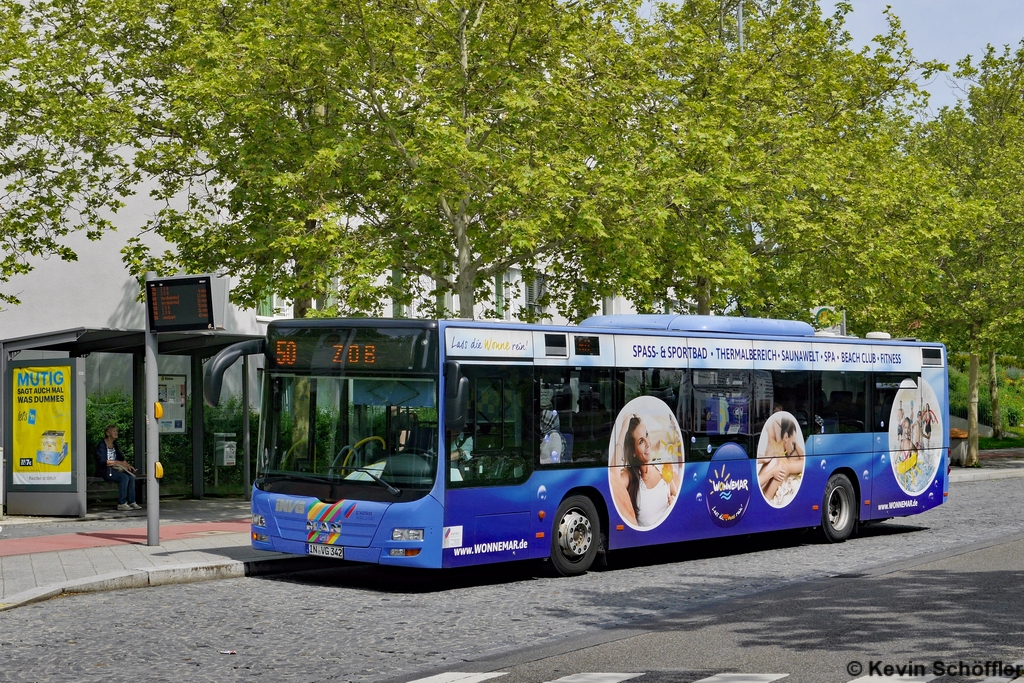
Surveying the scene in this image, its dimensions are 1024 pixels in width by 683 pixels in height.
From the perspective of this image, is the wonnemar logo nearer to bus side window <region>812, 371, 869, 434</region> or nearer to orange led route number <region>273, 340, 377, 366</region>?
bus side window <region>812, 371, 869, 434</region>

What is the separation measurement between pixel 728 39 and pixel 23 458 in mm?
17861

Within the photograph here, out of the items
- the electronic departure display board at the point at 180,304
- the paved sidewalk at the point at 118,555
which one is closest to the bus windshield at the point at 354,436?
the paved sidewalk at the point at 118,555

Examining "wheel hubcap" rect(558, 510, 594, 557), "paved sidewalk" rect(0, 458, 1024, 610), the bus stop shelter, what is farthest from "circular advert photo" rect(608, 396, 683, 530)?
the bus stop shelter

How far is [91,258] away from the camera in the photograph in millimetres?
28578

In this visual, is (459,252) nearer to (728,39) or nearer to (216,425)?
(216,425)

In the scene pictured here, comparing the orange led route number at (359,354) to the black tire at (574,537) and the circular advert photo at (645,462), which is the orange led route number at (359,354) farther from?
the circular advert photo at (645,462)

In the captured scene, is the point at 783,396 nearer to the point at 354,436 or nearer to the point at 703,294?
the point at 354,436

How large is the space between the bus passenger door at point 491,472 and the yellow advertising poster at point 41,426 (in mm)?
8671

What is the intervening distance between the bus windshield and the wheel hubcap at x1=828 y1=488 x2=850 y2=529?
286 inches

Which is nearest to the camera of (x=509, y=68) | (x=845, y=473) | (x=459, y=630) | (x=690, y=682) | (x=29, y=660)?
(x=690, y=682)

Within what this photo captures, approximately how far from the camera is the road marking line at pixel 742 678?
7.38 meters

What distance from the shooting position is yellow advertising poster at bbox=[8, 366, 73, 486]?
60.5 ft

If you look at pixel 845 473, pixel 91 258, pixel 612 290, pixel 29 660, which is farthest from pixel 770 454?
pixel 91 258

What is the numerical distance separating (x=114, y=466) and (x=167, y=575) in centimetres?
840
